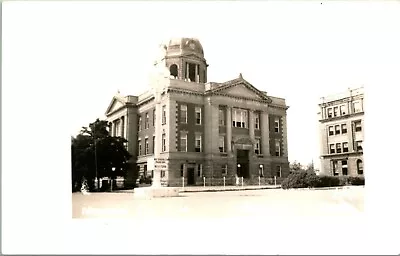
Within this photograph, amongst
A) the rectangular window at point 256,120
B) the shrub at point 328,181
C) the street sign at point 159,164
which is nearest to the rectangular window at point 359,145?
the shrub at point 328,181

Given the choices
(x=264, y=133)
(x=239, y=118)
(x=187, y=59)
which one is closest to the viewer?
(x=187, y=59)

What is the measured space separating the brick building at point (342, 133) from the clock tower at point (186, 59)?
2.84 meters

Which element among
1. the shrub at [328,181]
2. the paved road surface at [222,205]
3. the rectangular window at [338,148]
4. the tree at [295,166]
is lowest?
the paved road surface at [222,205]

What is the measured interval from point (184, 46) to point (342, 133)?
3875 mm

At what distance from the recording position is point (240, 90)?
880cm

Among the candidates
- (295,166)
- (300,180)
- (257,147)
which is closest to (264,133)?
(257,147)

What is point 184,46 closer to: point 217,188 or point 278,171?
point 217,188

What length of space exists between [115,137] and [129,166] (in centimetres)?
69

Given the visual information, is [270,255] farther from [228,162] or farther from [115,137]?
[115,137]

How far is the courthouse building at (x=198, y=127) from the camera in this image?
8.16 m

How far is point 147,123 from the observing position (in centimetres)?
872

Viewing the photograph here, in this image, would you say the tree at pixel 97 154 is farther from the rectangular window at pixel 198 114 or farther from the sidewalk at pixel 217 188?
the rectangular window at pixel 198 114

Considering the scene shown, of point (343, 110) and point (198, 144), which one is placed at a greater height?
point (343, 110)

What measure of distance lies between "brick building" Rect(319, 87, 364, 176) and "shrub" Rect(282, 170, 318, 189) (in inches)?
11.8
